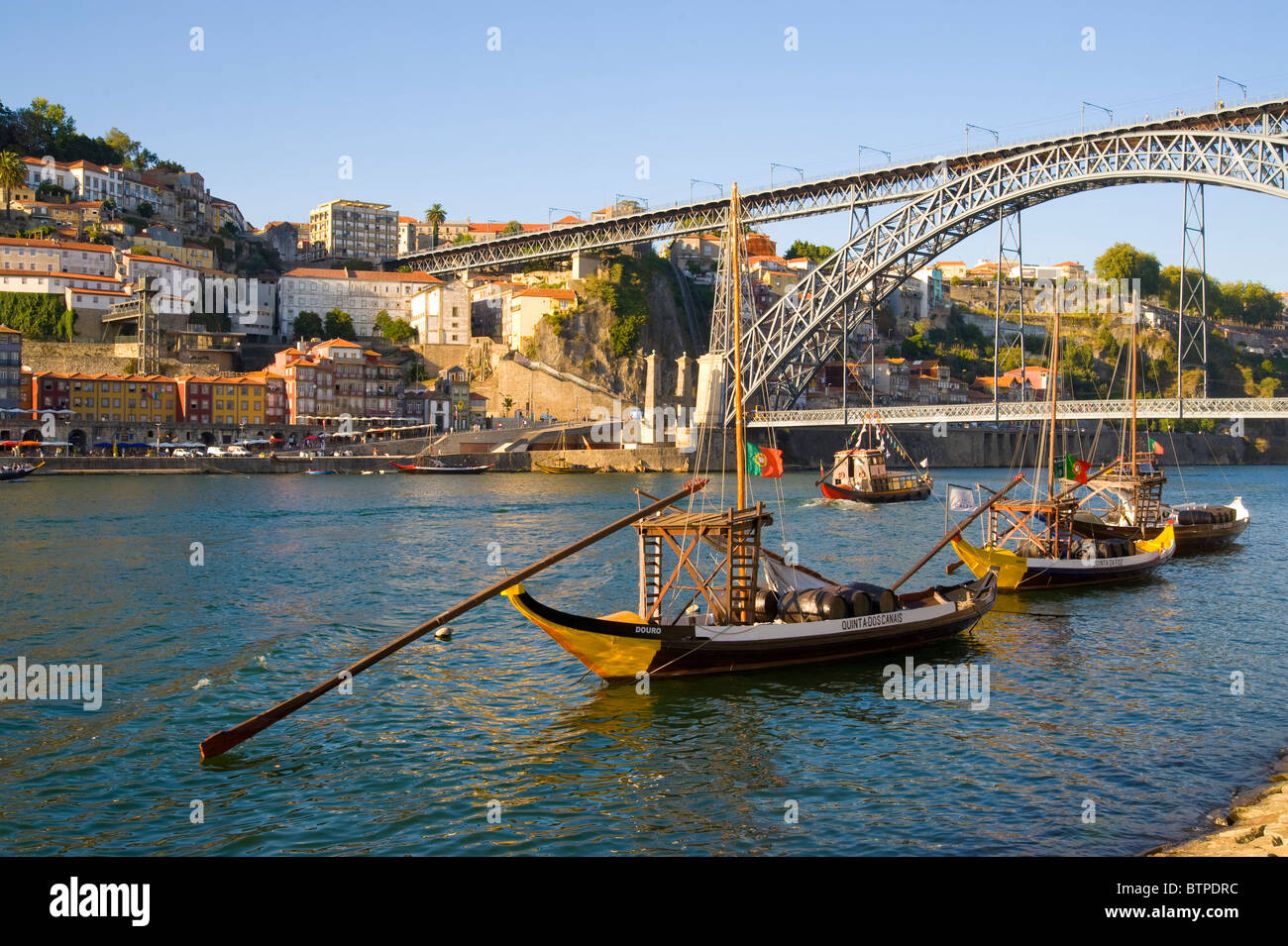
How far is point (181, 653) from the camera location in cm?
A: 1519

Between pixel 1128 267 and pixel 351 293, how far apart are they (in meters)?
84.9

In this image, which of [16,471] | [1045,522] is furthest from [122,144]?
[1045,522]

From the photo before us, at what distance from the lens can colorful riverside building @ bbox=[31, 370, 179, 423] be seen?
63.4 meters

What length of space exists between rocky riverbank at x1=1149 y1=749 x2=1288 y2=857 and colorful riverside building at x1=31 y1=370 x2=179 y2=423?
6590 centimetres

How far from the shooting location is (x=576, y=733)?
11.4m

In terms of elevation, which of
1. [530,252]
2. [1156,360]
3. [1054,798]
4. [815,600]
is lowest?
[1054,798]

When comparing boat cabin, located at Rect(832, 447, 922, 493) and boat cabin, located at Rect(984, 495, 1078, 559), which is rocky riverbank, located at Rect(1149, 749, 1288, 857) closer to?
boat cabin, located at Rect(984, 495, 1078, 559)

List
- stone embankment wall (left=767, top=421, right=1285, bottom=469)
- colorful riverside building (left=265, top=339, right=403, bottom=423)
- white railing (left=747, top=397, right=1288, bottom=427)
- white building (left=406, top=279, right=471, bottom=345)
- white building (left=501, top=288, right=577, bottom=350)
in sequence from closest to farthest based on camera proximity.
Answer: white railing (left=747, top=397, right=1288, bottom=427) → colorful riverside building (left=265, top=339, right=403, bottom=423) → stone embankment wall (left=767, top=421, right=1285, bottom=469) → white building (left=501, top=288, right=577, bottom=350) → white building (left=406, top=279, right=471, bottom=345)

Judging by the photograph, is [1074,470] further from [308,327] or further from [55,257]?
[55,257]

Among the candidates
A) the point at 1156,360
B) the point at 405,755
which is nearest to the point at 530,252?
the point at 1156,360

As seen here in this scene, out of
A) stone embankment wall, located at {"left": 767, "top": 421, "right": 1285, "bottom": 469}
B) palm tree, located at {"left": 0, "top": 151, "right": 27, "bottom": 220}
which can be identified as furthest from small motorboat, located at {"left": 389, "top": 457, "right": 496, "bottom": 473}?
palm tree, located at {"left": 0, "top": 151, "right": 27, "bottom": 220}

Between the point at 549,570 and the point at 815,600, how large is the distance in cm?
1118

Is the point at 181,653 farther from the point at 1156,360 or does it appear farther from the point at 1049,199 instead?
the point at 1156,360

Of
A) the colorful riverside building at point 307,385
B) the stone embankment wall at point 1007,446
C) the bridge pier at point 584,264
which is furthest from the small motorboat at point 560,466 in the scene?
the bridge pier at point 584,264
